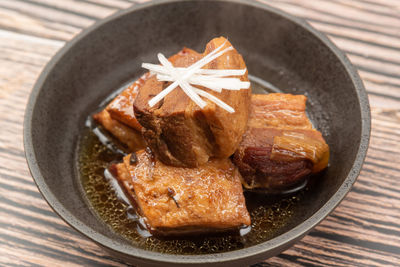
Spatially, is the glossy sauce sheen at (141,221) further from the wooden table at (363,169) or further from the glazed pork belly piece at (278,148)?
the wooden table at (363,169)

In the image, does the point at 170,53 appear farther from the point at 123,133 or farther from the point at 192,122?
the point at 192,122

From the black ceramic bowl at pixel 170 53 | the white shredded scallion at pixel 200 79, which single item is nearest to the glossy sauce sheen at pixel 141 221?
the black ceramic bowl at pixel 170 53

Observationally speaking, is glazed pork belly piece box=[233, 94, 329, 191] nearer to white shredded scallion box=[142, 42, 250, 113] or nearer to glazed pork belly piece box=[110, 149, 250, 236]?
glazed pork belly piece box=[110, 149, 250, 236]

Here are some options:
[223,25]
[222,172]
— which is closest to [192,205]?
[222,172]

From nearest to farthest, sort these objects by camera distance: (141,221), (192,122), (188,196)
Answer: (192,122)
(188,196)
(141,221)

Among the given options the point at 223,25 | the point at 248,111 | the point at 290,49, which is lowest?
the point at 248,111

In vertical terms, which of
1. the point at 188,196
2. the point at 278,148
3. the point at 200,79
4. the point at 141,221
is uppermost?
the point at 200,79

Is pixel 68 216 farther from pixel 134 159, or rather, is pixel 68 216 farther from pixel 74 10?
pixel 74 10

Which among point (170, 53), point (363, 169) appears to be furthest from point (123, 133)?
point (363, 169)
